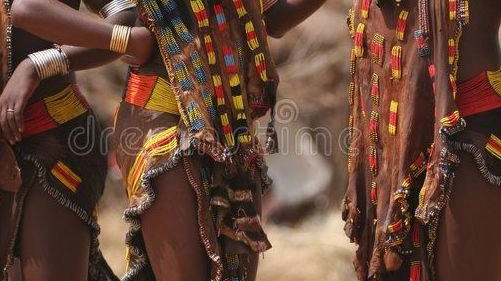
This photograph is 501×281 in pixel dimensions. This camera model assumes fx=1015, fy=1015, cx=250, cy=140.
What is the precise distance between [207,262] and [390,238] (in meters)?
0.67

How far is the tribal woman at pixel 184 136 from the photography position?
3.46 m

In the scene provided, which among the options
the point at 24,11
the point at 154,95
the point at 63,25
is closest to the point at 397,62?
the point at 154,95

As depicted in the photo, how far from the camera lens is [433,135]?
11.7ft

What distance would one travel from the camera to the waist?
346 centimetres

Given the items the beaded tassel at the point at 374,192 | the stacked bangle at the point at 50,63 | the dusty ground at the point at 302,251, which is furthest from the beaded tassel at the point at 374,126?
the dusty ground at the point at 302,251

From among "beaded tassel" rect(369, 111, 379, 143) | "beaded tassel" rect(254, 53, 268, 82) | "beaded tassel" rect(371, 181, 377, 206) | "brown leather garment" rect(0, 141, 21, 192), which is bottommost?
"beaded tassel" rect(371, 181, 377, 206)

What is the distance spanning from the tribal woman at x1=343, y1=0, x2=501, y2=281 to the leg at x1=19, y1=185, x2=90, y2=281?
118 centimetres

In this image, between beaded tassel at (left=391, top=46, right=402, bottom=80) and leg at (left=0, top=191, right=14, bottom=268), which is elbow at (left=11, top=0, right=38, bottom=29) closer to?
leg at (left=0, top=191, right=14, bottom=268)

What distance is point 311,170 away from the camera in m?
8.28

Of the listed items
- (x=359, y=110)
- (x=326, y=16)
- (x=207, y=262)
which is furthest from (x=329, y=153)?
(x=207, y=262)

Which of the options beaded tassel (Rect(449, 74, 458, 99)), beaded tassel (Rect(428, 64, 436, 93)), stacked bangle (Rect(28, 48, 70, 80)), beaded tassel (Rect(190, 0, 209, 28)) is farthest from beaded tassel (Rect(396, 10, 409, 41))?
stacked bangle (Rect(28, 48, 70, 80))

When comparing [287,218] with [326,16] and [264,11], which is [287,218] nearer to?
[326,16]

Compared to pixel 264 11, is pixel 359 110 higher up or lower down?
lower down

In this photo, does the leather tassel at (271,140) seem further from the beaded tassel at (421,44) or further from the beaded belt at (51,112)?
the beaded belt at (51,112)
